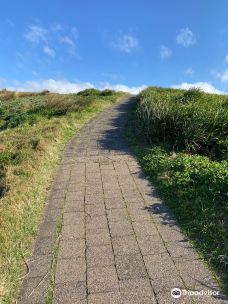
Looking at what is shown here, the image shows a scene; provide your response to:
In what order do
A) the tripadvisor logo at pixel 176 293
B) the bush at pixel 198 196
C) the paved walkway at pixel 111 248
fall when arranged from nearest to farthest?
the tripadvisor logo at pixel 176 293 < the paved walkway at pixel 111 248 < the bush at pixel 198 196

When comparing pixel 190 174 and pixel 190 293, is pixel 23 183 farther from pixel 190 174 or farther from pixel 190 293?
pixel 190 293

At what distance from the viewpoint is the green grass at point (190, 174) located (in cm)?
417

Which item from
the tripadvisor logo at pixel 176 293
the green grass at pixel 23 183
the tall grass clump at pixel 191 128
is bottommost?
the tripadvisor logo at pixel 176 293

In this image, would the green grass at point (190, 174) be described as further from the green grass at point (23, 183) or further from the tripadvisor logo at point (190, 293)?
the green grass at point (23, 183)

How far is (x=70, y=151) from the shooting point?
8656 mm

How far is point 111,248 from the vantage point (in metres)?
4.05

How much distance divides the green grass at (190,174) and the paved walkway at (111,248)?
0.19 metres

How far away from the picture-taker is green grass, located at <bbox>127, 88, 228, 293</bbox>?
4170 mm

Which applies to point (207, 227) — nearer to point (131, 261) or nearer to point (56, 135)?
point (131, 261)

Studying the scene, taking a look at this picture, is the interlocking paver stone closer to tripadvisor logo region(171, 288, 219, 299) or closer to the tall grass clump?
tripadvisor logo region(171, 288, 219, 299)

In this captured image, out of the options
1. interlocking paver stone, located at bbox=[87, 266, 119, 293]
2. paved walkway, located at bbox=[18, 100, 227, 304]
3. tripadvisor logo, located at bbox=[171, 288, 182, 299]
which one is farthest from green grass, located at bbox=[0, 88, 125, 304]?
tripadvisor logo, located at bbox=[171, 288, 182, 299]

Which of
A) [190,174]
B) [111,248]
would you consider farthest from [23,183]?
[190,174]

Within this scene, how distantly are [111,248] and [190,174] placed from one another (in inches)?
95.8

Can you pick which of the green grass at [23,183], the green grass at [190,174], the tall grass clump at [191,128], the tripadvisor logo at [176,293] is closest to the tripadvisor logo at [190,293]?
the tripadvisor logo at [176,293]
